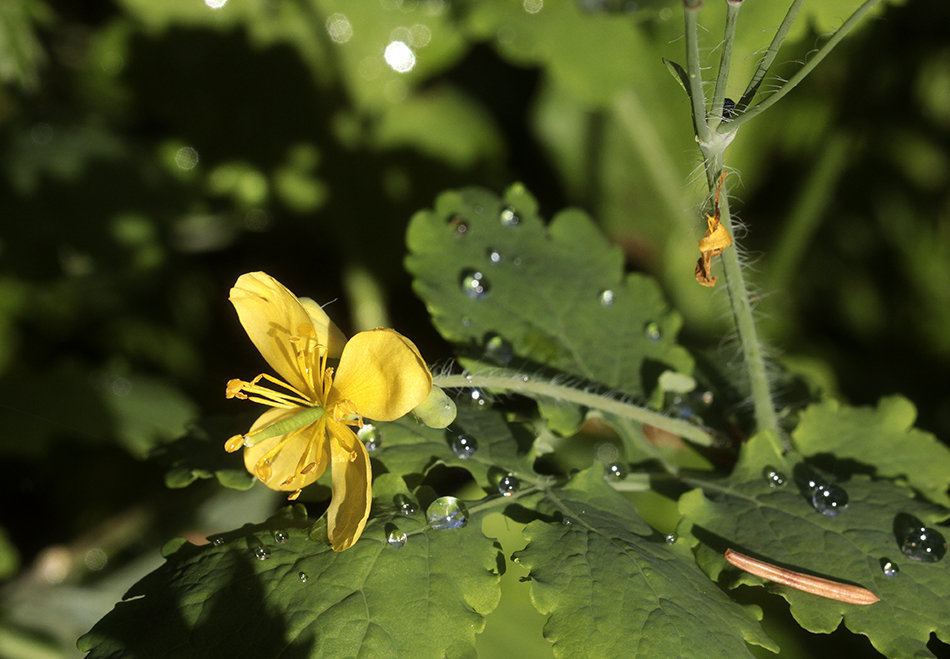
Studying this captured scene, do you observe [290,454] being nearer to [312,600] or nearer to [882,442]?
[312,600]

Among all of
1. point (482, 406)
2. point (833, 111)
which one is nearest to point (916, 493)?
point (482, 406)

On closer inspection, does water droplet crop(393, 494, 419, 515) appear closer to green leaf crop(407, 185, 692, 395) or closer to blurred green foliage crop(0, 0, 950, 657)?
green leaf crop(407, 185, 692, 395)

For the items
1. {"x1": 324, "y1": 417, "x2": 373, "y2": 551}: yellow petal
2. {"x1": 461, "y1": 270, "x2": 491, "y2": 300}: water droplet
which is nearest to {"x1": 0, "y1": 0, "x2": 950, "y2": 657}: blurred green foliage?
{"x1": 461, "y1": 270, "x2": 491, "y2": 300}: water droplet

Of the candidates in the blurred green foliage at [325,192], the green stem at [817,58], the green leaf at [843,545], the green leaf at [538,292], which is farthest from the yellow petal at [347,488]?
the blurred green foliage at [325,192]

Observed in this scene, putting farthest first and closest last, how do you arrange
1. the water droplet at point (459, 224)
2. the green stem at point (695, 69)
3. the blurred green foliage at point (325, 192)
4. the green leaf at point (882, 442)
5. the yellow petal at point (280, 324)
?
the blurred green foliage at point (325, 192), the water droplet at point (459, 224), the green leaf at point (882, 442), the yellow petal at point (280, 324), the green stem at point (695, 69)

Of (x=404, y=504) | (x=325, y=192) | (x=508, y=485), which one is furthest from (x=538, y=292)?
(x=325, y=192)

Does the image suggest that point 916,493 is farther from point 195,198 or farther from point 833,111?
point 195,198

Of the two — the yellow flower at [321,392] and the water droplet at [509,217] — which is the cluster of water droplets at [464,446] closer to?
the yellow flower at [321,392]
